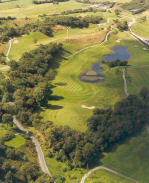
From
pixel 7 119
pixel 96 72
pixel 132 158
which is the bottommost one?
pixel 132 158

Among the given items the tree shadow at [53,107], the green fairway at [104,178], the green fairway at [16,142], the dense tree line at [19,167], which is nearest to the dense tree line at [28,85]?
the tree shadow at [53,107]

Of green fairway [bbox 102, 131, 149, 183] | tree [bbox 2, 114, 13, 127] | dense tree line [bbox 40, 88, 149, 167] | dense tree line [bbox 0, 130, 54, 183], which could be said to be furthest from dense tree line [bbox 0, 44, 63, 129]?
green fairway [bbox 102, 131, 149, 183]

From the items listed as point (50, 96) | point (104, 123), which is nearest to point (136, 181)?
point (104, 123)

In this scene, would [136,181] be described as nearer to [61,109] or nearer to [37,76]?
[61,109]

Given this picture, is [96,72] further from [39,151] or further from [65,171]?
[65,171]

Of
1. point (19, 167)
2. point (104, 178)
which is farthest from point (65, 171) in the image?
point (19, 167)

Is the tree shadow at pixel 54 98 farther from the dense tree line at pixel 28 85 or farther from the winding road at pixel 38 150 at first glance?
the winding road at pixel 38 150
